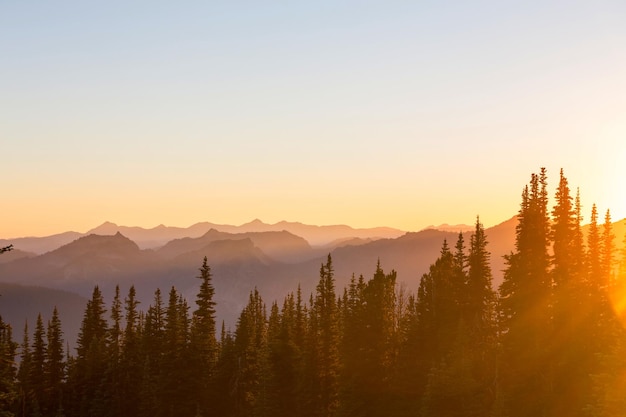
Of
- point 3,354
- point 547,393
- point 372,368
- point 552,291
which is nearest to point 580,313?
point 552,291

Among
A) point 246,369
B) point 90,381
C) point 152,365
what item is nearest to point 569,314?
point 246,369

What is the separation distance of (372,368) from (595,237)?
26.4 metres

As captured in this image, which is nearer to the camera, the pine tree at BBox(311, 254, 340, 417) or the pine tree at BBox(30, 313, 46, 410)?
the pine tree at BBox(311, 254, 340, 417)

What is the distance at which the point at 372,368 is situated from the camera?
68500mm

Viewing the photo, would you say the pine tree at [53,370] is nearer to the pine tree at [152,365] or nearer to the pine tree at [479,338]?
the pine tree at [152,365]

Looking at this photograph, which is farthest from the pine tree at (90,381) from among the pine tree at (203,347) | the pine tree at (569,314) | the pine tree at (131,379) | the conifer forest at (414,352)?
the pine tree at (569,314)

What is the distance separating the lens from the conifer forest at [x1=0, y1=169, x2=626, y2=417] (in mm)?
50281

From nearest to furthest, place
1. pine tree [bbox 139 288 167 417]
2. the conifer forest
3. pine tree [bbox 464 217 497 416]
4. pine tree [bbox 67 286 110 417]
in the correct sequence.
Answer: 1. the conifer forest
2. pine tree [bbox 464 217 497 416]
3. pine tree [bbox 139 288 167 417]
4. pine tree [bbox 67 286 110 417]

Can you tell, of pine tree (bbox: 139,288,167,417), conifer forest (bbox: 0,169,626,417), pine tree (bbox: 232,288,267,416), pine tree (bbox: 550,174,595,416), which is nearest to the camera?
pine tree (bbox: 550,174,595,416)

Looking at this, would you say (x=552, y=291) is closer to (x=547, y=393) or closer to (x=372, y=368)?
(x=547, y=393)

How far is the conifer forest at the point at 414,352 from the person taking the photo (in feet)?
165

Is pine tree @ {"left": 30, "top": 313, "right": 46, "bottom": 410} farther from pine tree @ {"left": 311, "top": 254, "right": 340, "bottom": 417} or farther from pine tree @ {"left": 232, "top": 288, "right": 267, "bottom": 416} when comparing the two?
pine tree @ {"left": 311, "top": 254, "right": 340, "bottom": 417}

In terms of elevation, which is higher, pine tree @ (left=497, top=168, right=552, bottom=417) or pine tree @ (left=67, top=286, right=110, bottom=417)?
pine tree @ (left=497, top=168, right=552, bottom=417)

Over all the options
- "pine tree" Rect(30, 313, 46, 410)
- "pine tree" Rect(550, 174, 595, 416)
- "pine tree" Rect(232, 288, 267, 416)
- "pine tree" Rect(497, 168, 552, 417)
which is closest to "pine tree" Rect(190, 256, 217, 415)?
"pine tree" Rect(232, 288, 267, 416)
